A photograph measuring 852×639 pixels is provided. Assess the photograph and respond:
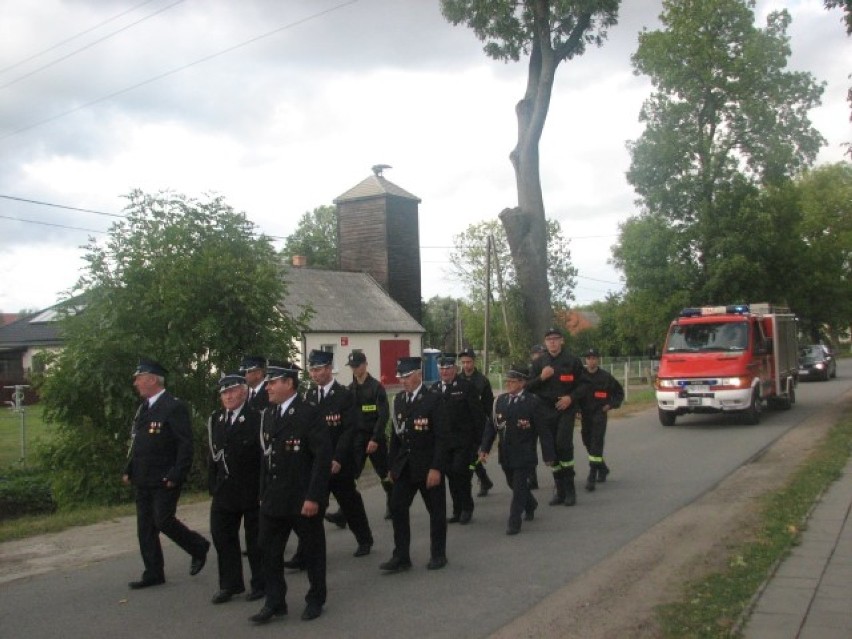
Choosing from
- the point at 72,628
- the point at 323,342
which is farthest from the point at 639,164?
the point at 72,628

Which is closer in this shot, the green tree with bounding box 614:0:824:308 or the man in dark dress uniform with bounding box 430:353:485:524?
the man in dark dress uniform with bounding box 430:353:485:524

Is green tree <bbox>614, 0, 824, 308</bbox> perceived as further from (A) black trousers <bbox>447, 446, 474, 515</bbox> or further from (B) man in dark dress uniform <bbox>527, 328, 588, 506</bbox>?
(A) black trousers <bbox>447, 446, 474, 515</bbox>

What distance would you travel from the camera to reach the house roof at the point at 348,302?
43.1 metres

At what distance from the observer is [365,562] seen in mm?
7758

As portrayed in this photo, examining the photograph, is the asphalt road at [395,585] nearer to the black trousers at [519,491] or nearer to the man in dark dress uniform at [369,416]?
the black trousers at [519,491]

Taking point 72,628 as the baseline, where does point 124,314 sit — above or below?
above

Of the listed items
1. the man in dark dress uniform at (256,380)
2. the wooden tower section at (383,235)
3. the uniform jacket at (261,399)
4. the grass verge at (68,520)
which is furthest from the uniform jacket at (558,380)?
the wooden tower section at (383,235)

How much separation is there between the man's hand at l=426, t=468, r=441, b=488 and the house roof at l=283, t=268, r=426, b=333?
34.4 m

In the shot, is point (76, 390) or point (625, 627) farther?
point (76, 390)

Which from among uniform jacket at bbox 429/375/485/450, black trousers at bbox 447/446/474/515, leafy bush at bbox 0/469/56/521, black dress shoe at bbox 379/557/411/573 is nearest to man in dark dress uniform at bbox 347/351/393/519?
black trousers at bbox 447/446/474/515

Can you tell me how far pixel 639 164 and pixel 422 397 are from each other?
3255 centimetres

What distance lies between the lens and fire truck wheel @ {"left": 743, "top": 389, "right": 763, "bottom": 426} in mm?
18525

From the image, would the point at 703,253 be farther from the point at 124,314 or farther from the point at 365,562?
the point at 365,562

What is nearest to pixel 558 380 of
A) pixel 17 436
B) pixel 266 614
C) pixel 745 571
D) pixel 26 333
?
pixel 745 571
